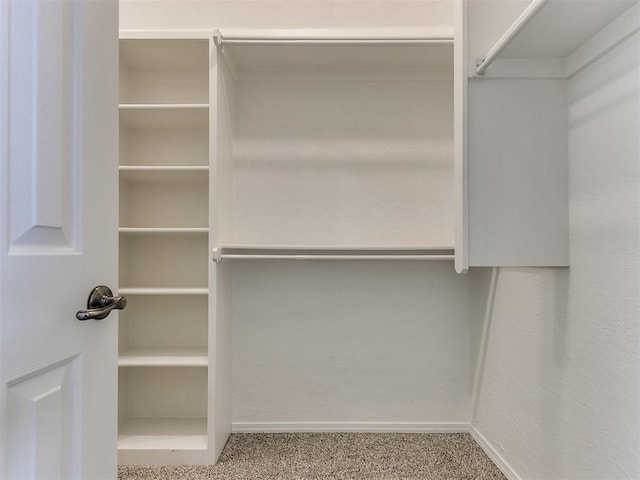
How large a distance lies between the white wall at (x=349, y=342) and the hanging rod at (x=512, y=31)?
1.08 metres

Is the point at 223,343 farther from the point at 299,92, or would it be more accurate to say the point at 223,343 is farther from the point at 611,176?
the point at 611,176

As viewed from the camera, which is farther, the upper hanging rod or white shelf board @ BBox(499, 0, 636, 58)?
the upper hanging rod

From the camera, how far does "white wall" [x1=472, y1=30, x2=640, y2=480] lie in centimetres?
102

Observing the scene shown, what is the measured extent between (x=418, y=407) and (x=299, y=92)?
174cm

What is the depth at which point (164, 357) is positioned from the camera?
1787mm

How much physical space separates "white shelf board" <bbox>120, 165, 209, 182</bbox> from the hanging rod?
3.81 feet

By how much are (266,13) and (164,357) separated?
177cm

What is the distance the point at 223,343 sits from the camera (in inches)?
73.0

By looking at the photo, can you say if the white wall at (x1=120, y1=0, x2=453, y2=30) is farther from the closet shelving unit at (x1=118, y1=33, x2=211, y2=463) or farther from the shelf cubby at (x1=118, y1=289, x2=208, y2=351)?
the shelf cubby at (x1=118, y1=289, x2=208, y2=351)

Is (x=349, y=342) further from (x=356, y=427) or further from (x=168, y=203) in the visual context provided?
(x=168, y=203)

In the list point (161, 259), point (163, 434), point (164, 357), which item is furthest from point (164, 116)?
point (163, 434)

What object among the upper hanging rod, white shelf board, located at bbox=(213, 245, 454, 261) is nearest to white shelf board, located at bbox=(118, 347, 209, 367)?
white shelf board, located at bbox=(213, 245, 454, 261)

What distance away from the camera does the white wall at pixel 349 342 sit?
2023 mm

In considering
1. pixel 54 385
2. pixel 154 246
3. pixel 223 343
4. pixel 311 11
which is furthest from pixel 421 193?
pixel 54 385
